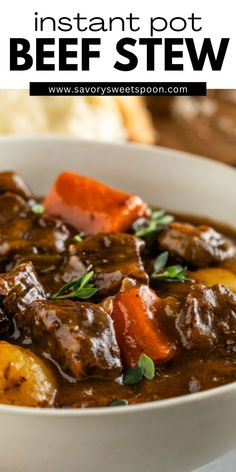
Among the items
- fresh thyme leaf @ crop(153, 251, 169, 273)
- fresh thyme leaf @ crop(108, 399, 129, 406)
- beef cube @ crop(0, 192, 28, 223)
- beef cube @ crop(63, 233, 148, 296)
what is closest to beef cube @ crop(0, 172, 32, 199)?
beef cube @ crop(0, 192, 28, 223)

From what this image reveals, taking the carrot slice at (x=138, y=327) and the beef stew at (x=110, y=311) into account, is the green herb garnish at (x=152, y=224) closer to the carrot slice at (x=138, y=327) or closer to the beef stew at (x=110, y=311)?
the beef stew at (x=110, y=311)

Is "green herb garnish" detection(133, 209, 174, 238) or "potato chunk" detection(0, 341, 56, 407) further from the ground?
"green herb garnish" detection(133, 209, 174, 238)

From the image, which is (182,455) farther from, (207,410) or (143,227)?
(143,227)

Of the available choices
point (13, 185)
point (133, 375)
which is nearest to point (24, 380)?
point (133, 375)

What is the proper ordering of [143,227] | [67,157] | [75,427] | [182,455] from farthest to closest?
[67,157], [143,227], [182,455], [75,427]

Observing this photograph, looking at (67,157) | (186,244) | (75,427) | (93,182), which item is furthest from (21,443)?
(67,157)

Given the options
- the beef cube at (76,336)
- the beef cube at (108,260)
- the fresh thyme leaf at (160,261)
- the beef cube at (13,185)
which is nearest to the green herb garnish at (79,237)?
the beef cube at (108,260)

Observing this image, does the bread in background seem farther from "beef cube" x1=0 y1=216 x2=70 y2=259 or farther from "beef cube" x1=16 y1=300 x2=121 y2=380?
"beef cube" x1=16 y1=300 x2=121 y2=380
